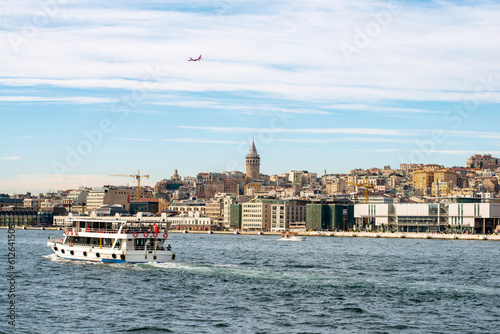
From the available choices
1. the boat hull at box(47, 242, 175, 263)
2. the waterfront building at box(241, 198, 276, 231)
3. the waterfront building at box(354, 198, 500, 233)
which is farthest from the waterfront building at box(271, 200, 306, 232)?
Answer: the boat hull at box(47, 242, 175, 263)

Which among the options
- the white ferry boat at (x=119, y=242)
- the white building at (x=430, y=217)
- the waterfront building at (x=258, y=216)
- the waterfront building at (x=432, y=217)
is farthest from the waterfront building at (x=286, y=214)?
the white ferry boat at (x=119, y=242)

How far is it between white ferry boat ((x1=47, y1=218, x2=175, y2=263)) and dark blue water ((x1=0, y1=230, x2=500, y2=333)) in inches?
41.7

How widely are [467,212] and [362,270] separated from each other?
10384 cm

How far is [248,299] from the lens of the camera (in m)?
38.8

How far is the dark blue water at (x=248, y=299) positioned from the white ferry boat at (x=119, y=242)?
1058 millimetres

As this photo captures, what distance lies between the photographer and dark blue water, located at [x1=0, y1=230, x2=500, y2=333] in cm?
3244

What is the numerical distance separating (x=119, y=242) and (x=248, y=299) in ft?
61.0

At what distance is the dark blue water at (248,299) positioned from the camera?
32438 millimetres

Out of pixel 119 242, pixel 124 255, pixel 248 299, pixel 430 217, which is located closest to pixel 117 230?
pixel 119 242

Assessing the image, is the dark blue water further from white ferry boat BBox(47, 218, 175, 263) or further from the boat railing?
the boat railing

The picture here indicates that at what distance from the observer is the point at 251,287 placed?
43.2 meters

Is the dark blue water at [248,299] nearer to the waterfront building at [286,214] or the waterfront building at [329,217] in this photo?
the waterfront building at [329,217]

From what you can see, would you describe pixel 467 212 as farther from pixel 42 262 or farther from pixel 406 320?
pixel 406 320

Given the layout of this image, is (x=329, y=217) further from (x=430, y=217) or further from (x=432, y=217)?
(x=432, y=217)
